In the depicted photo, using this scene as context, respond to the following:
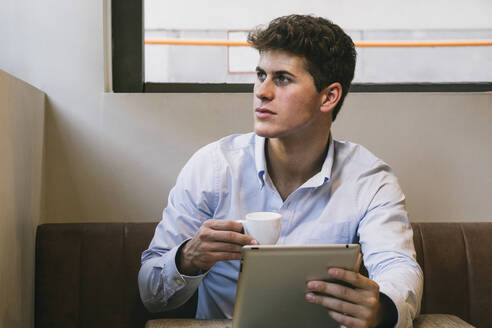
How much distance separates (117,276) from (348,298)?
930 millimetres

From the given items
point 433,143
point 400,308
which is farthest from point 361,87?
point 400,308

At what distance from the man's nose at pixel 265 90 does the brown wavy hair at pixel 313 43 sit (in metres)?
0.11

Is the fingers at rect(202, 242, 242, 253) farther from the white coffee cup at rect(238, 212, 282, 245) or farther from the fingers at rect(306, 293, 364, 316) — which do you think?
the fingers at rect(306, 293, 364, 316)

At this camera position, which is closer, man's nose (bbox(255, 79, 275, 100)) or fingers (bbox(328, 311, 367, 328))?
fingers (bbox(328, 311, 367, 328))

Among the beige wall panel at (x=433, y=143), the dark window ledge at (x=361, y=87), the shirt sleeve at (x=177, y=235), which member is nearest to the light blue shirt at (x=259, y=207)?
the shirt sleeve at (x=177, y=235)

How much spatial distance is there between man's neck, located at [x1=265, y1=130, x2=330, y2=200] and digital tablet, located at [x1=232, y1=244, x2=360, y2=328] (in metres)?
0.52

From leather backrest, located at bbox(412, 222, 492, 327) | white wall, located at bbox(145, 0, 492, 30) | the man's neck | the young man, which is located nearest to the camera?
the young man

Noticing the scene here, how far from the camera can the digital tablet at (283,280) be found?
83 cm

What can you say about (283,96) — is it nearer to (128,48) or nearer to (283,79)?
(283,79)

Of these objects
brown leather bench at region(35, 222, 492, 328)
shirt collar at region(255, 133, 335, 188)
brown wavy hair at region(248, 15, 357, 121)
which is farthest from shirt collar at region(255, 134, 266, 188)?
brown leather bench at region(35, 222, 492, 328)

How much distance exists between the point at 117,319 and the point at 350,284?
0.96m

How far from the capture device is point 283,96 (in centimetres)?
135

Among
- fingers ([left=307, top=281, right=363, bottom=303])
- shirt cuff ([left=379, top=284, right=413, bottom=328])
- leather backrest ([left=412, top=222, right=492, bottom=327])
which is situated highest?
fingers ([left=307, top=281, right=363, bottom=303])

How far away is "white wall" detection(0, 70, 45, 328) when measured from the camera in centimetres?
133
